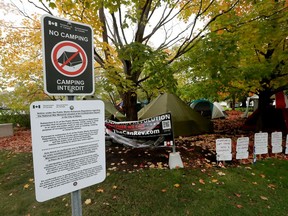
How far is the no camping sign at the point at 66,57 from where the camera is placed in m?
1.35

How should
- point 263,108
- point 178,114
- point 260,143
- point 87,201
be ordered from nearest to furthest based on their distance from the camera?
point 87,201
point 260,143
point 178,114
point 263,108

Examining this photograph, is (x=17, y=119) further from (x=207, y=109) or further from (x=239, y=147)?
(x=207, y=109)

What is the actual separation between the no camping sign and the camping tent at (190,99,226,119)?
1813 centimetres

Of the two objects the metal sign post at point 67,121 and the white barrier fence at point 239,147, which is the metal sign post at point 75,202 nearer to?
the metal sign post at point 67,121

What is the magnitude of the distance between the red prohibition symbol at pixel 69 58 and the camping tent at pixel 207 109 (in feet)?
59.6

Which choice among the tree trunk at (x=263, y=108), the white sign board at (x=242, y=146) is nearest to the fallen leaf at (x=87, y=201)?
the white sign board at (x=242, y=146)

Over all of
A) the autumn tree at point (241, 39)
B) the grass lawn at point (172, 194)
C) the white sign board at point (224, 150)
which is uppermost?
the autumn tree at point (241, 39)

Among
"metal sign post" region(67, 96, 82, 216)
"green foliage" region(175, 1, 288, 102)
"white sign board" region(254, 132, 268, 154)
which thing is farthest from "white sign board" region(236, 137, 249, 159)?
"metal sign post" region(67, 96, 82, 216)

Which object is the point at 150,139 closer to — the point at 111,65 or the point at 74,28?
the point at 111,65

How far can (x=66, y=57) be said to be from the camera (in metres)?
1.42

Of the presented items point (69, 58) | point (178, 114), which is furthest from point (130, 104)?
point (69, 58)

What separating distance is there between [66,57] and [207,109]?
62.5 feet

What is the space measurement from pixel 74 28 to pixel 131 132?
4.57 metres

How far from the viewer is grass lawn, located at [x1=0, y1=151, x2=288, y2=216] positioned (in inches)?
131
